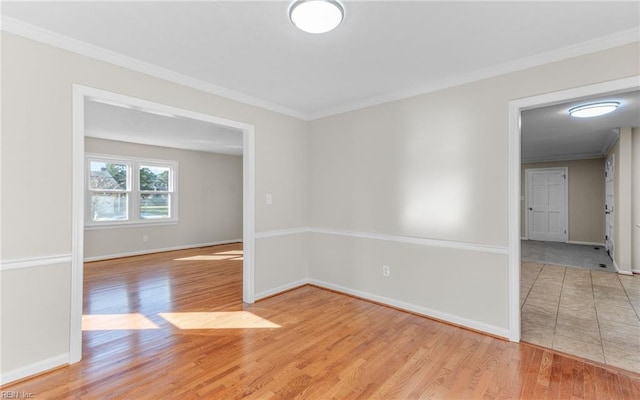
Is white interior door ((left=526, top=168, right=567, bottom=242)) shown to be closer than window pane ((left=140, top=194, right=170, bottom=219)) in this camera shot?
No

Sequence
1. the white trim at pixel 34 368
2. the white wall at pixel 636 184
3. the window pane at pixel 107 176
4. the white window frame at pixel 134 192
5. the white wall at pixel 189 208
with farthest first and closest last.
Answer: the white wall at pixel 189 208
the window pane at pixel 107 176
the white window frame at pixel 134 192
the white wall at pixel 636 184
the white trim at pixel 34 368

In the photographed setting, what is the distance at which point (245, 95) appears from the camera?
11.5 feet

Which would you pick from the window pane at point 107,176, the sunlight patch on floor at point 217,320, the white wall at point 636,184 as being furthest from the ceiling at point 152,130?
the white wall at point 636,184

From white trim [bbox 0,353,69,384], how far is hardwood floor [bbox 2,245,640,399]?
2.2 inches

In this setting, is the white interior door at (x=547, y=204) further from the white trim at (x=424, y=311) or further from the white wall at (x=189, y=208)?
the white wall at (x=189, y=208)

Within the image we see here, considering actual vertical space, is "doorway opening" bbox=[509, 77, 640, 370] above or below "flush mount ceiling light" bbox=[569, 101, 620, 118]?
below

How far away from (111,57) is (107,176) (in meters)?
4.68

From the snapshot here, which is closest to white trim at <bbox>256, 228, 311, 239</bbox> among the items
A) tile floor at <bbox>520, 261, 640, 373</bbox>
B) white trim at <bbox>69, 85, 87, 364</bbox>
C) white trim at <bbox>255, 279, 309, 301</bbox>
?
white trim at <bbox>255, 279, 309, 301</bbox>

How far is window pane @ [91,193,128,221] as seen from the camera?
6000mm

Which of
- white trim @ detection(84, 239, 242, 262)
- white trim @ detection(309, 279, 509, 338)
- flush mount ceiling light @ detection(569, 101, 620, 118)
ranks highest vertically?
flush mount ceiling light @ detection(569, 101, 620, 118)

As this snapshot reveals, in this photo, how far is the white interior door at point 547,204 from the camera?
8.16 metres

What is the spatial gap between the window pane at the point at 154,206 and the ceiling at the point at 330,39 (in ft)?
15.5

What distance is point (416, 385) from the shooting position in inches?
80.1

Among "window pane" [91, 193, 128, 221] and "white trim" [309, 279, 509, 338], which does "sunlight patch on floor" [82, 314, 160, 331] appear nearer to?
"white trim" [309, 279, 509, 338]
